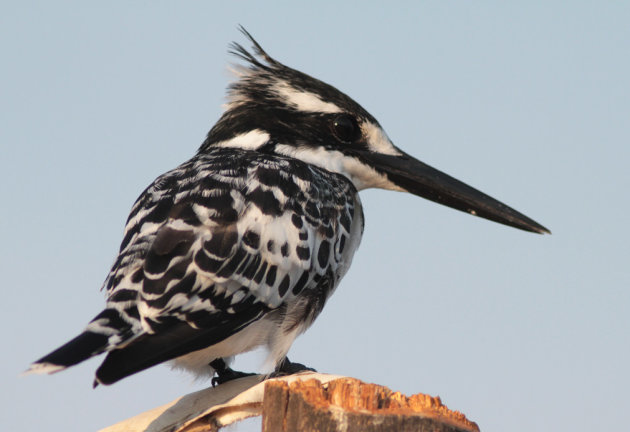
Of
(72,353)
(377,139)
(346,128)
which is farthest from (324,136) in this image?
(72,353)

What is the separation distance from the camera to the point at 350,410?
11.1 ft

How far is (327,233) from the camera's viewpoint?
219 inches

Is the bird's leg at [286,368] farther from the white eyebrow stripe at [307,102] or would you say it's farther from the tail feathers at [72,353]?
the white eyebrow stripe at [307,102]

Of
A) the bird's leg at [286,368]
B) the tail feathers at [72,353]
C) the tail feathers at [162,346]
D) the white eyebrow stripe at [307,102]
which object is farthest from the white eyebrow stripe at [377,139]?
the tail feathers at [72,353]

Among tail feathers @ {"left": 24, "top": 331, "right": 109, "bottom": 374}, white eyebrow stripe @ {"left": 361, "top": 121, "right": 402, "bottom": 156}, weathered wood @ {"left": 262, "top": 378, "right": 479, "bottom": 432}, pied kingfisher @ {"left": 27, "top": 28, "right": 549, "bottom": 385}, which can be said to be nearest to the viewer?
weathered wood @ {"left": 262, "top": 378, "right": 479, "bottom": 432}

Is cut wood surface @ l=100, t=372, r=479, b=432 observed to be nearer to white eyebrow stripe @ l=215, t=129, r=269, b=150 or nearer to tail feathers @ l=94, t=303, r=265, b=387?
tail feathers @ l=94, t=303, r=265, b=387

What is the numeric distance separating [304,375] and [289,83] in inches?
112

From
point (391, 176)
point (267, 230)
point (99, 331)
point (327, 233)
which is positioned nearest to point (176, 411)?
point (99, 331)

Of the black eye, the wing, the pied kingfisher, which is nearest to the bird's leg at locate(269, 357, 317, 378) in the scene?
the pied kingfisher

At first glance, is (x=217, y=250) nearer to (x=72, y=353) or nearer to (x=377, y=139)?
(x=72, y=353)

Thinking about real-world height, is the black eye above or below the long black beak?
above

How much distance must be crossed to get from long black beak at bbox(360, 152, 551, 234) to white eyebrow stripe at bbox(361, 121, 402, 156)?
5 centimetres

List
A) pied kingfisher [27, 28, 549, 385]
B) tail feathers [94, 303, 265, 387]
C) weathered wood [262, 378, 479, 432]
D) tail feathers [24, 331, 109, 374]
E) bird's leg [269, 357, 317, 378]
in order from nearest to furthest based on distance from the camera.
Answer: weathered wood [262, 378, 479, 432] < tail feathers [24, 331, 109, 374] < tail feathers [94, 303, 265, 387] < pied kingfisher [27, 28, 549, 385] < bird's leg [269, 357, 317, 378]

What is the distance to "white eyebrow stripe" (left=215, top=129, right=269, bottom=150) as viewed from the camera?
6.27m
